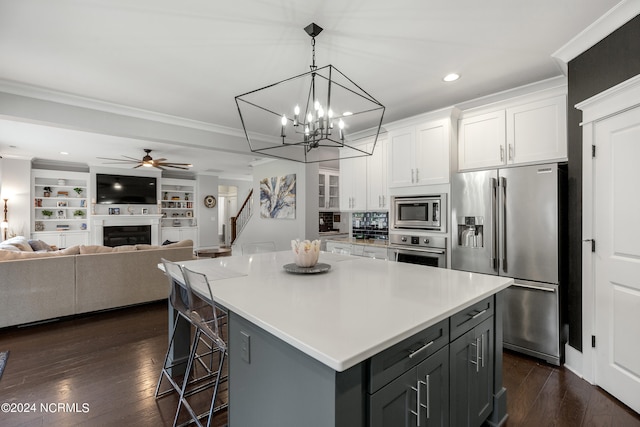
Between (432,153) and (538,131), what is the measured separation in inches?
40.0

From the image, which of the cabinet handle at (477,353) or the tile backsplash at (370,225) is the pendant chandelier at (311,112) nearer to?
the tile backsplash at (370,225)

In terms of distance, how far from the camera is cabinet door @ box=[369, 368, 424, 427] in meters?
1.03

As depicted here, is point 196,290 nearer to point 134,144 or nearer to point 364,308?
point 364,308

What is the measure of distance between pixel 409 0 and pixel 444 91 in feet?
5.17

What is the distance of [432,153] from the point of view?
3475 millimetres

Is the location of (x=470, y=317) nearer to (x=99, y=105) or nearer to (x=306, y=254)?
(x=306, y=254)

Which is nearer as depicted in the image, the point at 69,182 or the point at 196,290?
the point at 196,290

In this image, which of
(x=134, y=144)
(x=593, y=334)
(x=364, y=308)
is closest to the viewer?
(x=364, y=308)

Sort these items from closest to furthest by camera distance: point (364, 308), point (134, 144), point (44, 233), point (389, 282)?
point (364, 308) < point (389, 282) < point (134, 144) < point (44, 233)

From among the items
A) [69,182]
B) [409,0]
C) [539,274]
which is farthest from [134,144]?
[539,274]

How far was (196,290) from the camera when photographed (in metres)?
1.61

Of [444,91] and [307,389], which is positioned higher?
[444,91]

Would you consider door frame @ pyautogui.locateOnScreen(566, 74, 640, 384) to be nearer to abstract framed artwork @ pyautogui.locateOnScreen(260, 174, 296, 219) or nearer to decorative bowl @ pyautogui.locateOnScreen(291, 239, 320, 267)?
decorative bowl @ pyautogui.locateOnScreen(291, 239, 320, 267)

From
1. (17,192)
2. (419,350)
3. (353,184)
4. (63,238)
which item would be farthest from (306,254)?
(63,238)
